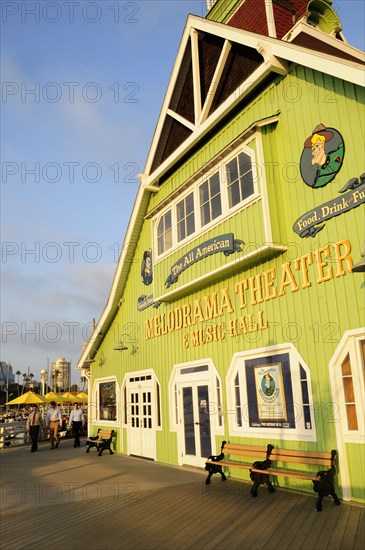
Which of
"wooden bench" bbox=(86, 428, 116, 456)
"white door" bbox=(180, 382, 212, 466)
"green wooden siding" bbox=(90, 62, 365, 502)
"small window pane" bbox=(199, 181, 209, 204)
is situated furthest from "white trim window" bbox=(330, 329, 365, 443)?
"wooden bench" bbox=(86, 428, 116, 456)

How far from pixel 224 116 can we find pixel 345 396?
6.62 meters

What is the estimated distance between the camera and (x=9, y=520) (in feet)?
24.6

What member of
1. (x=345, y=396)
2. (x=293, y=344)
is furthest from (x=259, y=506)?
(x=293, y=344)

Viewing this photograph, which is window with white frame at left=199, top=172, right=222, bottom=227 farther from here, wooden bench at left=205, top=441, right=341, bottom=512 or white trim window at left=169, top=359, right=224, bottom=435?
wooden bench at left=205, top=441, right=341, bottom=512

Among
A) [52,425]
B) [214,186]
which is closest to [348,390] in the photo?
[214,186]

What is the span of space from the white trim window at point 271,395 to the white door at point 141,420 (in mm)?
4415

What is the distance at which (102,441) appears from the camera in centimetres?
1594

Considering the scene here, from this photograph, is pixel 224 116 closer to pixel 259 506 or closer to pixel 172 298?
pixel 172 298

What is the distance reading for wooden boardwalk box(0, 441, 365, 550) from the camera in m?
6.05

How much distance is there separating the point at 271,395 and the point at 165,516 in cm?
307

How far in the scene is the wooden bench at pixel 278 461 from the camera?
23.9ft

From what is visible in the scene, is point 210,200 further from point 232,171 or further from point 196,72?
point 196,72

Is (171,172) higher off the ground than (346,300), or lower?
higher

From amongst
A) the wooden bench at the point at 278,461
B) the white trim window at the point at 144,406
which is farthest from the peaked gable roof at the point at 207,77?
the wooden bench at the point at 278,461
